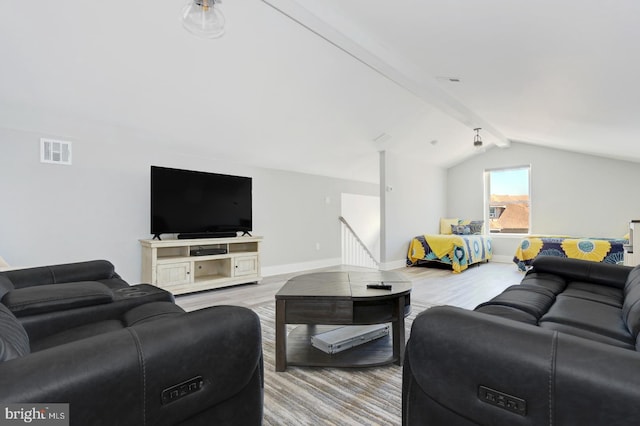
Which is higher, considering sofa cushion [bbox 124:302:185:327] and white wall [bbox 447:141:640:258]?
white wall [bbox 447:141:640:258]

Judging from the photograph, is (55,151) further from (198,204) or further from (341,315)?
(341,315)

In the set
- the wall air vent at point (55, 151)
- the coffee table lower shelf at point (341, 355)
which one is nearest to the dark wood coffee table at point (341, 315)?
the coffee table lower shelf at point (341, 355)

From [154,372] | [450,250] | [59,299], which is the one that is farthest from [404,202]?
[154,372]

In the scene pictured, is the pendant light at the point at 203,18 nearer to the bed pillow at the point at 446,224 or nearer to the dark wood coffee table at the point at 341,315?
the dark wood coffee table at the point at 341,315

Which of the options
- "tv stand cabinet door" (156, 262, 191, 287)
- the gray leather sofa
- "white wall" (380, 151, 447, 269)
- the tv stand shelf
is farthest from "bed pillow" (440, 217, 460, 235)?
the gray leather sofa

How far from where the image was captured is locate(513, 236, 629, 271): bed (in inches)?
190

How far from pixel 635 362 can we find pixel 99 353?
1262 mm

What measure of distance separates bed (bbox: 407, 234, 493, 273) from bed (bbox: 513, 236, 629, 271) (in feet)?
2.52

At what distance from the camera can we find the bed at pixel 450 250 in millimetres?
5660

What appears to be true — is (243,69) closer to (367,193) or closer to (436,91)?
(436,91)

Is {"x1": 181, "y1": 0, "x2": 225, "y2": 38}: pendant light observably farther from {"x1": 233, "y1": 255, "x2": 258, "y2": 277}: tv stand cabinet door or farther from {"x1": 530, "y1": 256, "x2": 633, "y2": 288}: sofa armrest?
{"x1": 233, "y1": 255, "x2": 258, "y2": 277}: tv stand cabinet door

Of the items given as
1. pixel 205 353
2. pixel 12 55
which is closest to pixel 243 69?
pixel 12 55

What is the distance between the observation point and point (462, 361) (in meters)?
0.93

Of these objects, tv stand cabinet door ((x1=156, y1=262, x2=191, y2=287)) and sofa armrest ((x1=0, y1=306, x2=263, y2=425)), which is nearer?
sofa armrest ((x1=0, y1=306, x2=263, y2=425))
